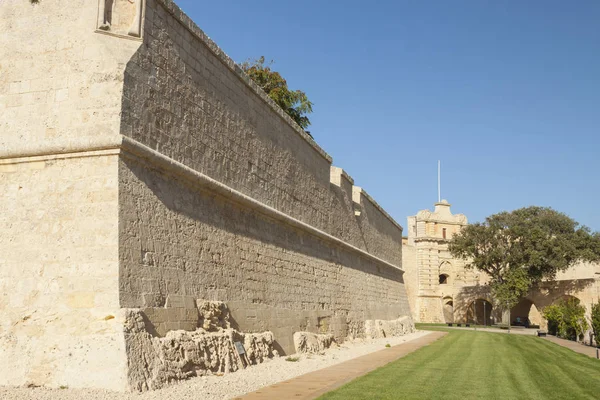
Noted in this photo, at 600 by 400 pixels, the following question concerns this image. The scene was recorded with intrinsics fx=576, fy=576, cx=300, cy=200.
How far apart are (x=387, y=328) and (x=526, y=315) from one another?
28.6 metres

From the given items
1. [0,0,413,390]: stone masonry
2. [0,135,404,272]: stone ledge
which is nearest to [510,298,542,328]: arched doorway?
[0,0,413,390]: stone masonry

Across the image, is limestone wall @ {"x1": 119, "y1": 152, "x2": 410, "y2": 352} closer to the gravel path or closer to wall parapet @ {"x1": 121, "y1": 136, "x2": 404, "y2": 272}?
wall parapet @ {"x1": 121, "y1": 136, "x2": 404, "y2": 272}

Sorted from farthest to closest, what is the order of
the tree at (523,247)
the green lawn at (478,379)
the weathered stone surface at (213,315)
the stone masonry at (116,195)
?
the tree at (523,247) < the weathered stone surface at (213,315) < the green lawn at (478,379) < the stone masonry at (116,195)

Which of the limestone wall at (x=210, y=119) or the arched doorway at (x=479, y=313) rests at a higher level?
the limestone wall at (x=210, y=119)

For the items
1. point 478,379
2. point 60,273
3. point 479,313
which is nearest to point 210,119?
point 60,273

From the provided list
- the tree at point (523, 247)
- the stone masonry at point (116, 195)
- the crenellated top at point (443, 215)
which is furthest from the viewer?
the crenellated top at point (443, 215)

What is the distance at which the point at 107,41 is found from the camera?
7117 millimetres

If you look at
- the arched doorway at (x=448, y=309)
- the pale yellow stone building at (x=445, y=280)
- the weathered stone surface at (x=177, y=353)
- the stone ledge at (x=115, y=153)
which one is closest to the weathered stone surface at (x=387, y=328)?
the weathered stone surface at (x=177, y=353)

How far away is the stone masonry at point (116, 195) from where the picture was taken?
6199mm

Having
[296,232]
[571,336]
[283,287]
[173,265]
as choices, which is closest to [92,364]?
[173,265]

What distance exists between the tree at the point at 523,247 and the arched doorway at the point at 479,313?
439 cm

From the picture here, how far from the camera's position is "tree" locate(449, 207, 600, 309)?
35.2 meters

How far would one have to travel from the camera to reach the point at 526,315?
145 ft

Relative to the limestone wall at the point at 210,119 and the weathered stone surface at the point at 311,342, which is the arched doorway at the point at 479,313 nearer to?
the limestone wall at the point at 210,119
